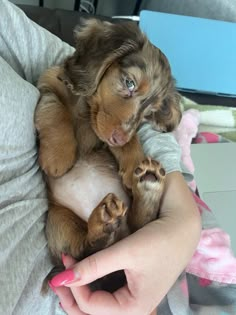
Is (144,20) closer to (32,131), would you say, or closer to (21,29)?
(21,29)

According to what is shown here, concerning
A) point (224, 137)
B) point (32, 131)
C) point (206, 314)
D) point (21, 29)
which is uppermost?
point (21, 29)

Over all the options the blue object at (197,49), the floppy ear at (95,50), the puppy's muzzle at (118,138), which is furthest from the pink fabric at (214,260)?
the blue object at (197,49)

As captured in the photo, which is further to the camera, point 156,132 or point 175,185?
point 156,132

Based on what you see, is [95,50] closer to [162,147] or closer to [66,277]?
[162,147]

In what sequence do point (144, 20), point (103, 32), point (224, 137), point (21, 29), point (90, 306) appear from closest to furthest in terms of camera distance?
1. point (90, 306)
2. point (21, 29)
3. point (103, 32)
4. point (224, 137)
5. point (144, 20)

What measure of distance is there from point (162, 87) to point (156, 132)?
131mm

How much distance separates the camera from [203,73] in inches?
83.6

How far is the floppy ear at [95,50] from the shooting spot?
1.21 m

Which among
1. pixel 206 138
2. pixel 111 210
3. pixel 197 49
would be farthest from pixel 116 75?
pixel 197 49

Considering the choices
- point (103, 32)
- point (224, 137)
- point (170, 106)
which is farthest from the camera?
point (224, 137)

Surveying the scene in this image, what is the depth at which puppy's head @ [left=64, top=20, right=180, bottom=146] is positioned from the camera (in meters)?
1.19

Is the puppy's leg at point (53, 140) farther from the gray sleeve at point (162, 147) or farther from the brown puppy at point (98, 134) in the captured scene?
the gray sleeve at point (162, 147)

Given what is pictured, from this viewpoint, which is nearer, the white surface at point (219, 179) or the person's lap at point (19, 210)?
the person's lap at point (19, 210)

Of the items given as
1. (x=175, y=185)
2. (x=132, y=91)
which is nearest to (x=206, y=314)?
(x=175, y=185)
